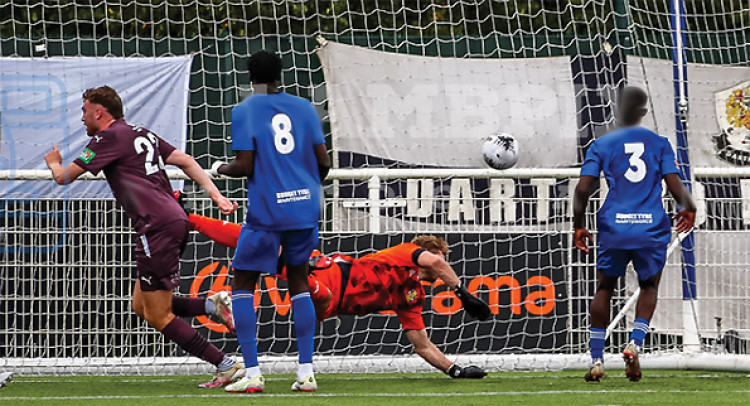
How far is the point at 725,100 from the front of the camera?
9953 mm

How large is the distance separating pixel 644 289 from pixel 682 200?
22.1 inches

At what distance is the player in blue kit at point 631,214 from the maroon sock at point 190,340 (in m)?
2.18

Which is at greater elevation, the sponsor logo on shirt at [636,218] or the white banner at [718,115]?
the white banner at [718,115]

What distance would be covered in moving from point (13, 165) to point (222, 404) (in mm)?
4519

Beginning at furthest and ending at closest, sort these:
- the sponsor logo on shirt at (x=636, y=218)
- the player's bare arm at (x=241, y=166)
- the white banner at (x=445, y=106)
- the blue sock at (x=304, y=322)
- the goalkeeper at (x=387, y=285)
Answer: the white banner at (x=445, y=106)
the goalkeeper at (x=387, y=285)
the sponsor logo on shirt at (x=636, y=218)
the blue sock at (x=304, y=322)
the player's bare arm at (x=241, y=166)

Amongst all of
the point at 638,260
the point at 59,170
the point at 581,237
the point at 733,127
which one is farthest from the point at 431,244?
the point at 733,127

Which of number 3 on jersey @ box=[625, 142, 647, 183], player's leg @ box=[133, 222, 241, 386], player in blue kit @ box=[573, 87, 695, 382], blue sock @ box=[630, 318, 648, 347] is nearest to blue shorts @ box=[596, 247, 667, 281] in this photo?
player in blue kit @ box=[573, 87, 695, 382]

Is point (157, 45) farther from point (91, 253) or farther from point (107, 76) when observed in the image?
point (91, 253)

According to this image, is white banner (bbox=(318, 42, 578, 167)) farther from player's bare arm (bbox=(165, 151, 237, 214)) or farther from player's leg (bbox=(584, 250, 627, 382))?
player's bare arm (bbox=(165, 151, 237, 214))

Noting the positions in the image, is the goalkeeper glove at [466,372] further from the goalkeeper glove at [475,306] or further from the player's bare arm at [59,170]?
the player's bare arm at [59,170]

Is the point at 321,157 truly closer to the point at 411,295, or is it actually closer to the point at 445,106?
the point at 411,295

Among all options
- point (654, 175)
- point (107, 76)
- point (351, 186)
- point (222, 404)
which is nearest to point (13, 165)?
point (107, 76)

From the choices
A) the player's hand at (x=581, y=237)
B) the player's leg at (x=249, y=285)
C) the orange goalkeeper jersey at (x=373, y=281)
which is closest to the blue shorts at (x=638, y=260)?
the player's hand at (x=581, y=237)

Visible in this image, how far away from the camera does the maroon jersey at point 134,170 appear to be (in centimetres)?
674
